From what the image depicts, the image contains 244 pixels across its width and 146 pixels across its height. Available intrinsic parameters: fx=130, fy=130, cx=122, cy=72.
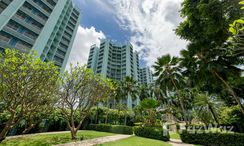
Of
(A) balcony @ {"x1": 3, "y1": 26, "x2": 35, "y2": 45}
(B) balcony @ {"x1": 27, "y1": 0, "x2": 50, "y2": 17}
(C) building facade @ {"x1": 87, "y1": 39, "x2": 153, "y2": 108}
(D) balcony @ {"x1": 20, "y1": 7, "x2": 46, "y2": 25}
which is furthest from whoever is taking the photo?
(C) building facade @ {"x1": 87, "y1": 39, "x2": 153, "y2": 108}

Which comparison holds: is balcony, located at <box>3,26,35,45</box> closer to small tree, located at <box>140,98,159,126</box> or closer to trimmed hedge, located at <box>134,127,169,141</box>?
small tree, located at <box>140,98,159,126</box>

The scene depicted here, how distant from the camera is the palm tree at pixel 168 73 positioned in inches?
845

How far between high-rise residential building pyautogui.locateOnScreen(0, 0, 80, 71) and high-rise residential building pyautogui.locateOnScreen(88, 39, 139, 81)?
78.5ft

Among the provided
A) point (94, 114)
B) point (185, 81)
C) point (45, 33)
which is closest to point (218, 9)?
point (185, 81)

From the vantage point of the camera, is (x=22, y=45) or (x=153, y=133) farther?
(x=22, y=45)

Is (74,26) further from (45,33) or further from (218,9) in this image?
(218,9)

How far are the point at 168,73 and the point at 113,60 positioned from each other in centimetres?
5315

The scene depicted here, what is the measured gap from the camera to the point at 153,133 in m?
16.5

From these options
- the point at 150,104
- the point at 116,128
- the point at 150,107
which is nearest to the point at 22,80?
the point at 150,104

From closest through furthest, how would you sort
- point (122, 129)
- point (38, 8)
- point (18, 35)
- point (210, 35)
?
point (210, 35)
point (122, 129)
point (18, 35)
point (38, 8)

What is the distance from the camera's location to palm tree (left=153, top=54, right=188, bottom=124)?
21453 mm

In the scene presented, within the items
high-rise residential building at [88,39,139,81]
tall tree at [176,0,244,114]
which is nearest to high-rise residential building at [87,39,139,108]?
high-rise residential building at [88,39,139,81]

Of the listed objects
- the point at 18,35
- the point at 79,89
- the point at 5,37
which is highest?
the point at 18,35

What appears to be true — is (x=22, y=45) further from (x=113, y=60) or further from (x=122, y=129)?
(x=113, y=60)
